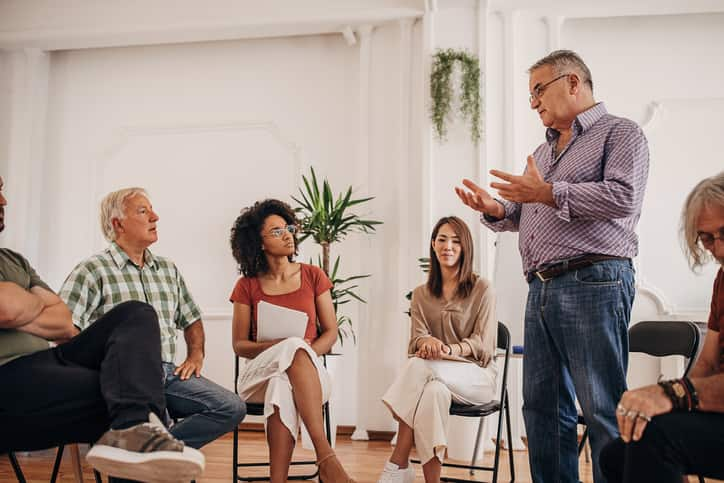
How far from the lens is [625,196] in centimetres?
194

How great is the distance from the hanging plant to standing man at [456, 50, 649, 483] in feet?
6.57

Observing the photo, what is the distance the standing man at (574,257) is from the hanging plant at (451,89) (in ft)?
6.57

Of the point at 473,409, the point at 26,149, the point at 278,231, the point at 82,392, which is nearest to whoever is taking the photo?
the point at 82,392

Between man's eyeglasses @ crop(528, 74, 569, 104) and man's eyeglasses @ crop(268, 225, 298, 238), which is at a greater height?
man's eyeglasses @ crop(528, 74, 569, 104)

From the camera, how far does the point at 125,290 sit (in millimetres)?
2516

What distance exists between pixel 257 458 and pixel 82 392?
2.09 m

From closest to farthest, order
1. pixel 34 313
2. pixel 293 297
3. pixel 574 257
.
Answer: pixel 34 313 → pixel 574 257 → pixel 293 297

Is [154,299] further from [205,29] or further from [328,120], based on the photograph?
[205,29]

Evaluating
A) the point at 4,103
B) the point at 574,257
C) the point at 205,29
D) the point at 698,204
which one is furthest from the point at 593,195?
the point at 4,103

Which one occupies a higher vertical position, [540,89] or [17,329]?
[540,89]

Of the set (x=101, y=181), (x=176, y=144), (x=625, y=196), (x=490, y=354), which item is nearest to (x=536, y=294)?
(x=625, y=196)

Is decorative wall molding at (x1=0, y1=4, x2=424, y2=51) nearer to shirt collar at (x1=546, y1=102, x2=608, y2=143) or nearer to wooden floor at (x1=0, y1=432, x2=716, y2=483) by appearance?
shirt collar at (x1=546, y1=102, x2=608, y2=143)

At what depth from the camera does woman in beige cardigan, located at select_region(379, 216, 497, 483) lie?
275 cm

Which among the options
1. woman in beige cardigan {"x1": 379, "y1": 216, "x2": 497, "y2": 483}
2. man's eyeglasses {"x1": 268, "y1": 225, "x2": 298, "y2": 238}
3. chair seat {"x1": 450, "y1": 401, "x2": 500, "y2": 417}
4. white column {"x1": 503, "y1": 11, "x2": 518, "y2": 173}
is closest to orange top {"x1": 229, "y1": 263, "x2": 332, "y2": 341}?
man's eyeglasses {"x1": 268, "y1": 225, "x2": 298, "y2": 238}
